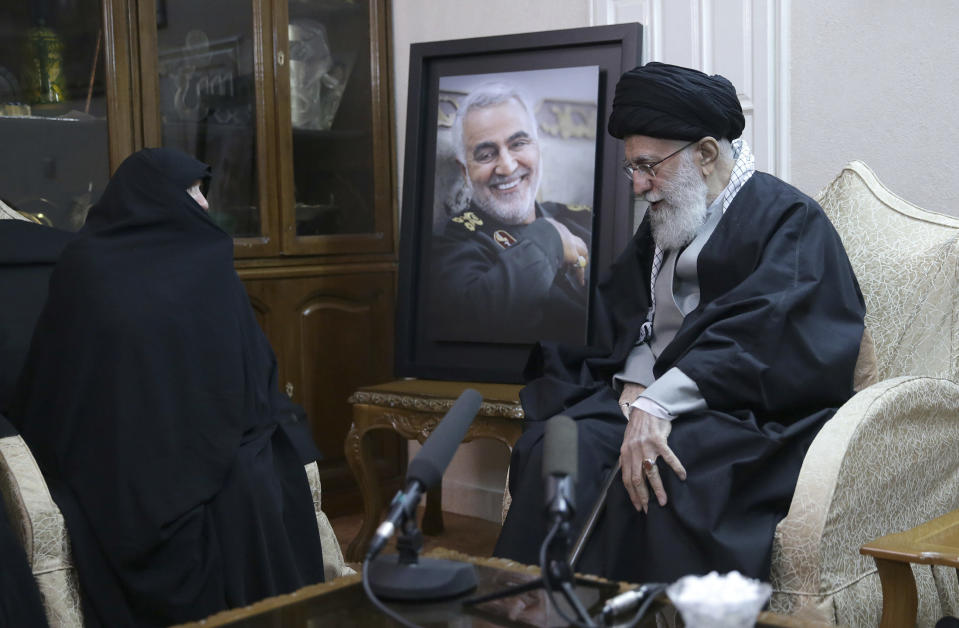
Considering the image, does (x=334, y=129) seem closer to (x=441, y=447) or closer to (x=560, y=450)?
(x=441, y=447)

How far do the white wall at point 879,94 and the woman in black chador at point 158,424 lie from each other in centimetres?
180

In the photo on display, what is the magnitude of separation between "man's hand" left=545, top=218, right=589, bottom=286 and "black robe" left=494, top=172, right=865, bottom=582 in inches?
39.1

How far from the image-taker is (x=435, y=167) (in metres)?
3.88

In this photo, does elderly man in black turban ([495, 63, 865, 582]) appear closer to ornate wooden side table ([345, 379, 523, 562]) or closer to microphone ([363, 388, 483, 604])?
ornate wooden side table ([345, 379, 523, 562])

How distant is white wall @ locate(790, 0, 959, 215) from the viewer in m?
2.93

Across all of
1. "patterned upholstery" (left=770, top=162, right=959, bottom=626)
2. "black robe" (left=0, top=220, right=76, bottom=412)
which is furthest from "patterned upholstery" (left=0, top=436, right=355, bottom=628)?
"patterned upholstery" (left=770, top=162, right=959, bottom=626)

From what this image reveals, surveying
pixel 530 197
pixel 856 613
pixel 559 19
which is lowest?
pixel 856 613

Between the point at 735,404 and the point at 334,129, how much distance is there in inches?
94.4

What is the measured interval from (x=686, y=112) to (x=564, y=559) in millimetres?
→ 1556

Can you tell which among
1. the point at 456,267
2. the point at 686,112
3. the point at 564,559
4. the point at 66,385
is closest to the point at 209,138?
the point at 456,267

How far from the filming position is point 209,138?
3812 mm

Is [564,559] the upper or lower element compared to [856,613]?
upper

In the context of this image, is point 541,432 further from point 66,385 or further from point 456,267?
point 456,267

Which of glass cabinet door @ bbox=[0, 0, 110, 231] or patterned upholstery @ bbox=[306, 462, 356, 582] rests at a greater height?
glass cabinet door @ bbox=[0, 0, 110, 231]
